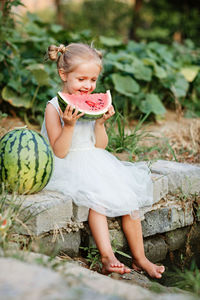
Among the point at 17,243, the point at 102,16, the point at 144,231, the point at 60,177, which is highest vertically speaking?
the point at 102,16

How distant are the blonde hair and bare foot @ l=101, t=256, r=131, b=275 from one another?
1.62 m

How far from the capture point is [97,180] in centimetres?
329

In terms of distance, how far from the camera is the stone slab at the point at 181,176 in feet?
13.2

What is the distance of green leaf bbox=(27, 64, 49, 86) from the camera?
5.41 meters

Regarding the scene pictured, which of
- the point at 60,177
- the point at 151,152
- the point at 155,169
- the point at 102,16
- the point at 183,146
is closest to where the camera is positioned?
the point at 60,177

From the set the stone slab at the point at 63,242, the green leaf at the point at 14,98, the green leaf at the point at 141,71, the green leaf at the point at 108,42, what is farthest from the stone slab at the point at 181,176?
the green leaf at the point at 108,42

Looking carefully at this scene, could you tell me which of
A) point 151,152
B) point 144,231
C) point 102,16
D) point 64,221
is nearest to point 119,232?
point 144,231

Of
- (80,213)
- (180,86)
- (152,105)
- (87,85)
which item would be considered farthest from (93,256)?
(180,86)

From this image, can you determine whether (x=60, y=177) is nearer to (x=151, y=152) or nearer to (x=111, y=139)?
(x=111, y=139)

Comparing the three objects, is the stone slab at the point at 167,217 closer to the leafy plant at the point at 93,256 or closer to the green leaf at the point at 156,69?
the leafy plant at the point at 93,256

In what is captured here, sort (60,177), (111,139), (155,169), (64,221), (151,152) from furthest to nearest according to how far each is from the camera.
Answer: (151,152) < (111,139) < (155,169) < (60,177) < (64,221)

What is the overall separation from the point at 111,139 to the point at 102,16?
1401 centimetres

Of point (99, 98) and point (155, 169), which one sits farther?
point (155, 169)

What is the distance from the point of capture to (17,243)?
2.78m
